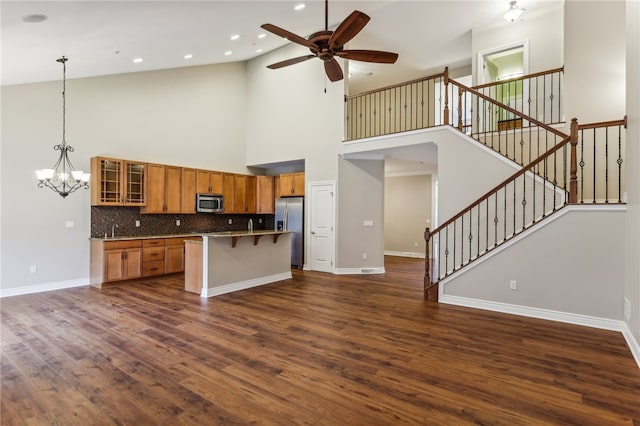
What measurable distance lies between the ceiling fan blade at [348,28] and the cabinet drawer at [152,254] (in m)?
5.13

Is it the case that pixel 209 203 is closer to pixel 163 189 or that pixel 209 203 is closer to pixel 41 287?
pixel 163 189

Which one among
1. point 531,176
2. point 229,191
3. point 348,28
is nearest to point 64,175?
point 229,191

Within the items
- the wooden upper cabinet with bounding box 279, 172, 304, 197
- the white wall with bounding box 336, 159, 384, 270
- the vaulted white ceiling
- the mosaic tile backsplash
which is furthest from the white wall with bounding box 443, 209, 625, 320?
the mosaic tile backsplash

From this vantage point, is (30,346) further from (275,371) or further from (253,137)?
(253,137)

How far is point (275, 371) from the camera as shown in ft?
9.10

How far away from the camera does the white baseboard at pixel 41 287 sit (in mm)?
5346

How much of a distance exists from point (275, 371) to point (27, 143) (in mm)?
5805

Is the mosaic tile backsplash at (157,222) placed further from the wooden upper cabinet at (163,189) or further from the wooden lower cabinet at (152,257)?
the wooden lower cabinet at (152,257)

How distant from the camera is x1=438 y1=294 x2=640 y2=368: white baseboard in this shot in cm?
350

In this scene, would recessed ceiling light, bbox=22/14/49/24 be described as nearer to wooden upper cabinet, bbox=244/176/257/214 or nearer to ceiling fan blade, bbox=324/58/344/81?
ceiling fan blade, bbox=324/58/344/81

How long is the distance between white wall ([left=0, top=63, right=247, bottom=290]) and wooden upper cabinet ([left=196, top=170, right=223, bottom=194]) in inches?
12.2

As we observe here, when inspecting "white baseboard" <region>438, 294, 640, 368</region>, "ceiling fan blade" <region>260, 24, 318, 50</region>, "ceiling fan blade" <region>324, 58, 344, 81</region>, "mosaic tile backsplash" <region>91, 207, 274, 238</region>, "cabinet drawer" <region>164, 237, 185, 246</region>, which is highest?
"ceiling fan blade" <region>260, 24, 318, 50</region>

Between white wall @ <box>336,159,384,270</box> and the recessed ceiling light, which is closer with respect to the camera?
the recessed ceiling light

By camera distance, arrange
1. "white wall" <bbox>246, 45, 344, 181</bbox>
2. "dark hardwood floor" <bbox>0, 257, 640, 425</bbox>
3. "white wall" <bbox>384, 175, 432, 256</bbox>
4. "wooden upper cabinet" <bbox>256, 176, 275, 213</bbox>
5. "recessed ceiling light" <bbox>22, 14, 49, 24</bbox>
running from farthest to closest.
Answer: "white wall" <bbox>384, 175, 432, 256</bbox> < "wooden upper cabinet" <bbox>256, 176, 275, 213</bbox> < "white wall" <bbox>246, 45, 344, 181</bbox> < "recessed ceiling light" <bbox>22, 14, 49, 24</bbox> < "dark hardwood floor" <bbox>0, 257, 640, 425</bbox>
